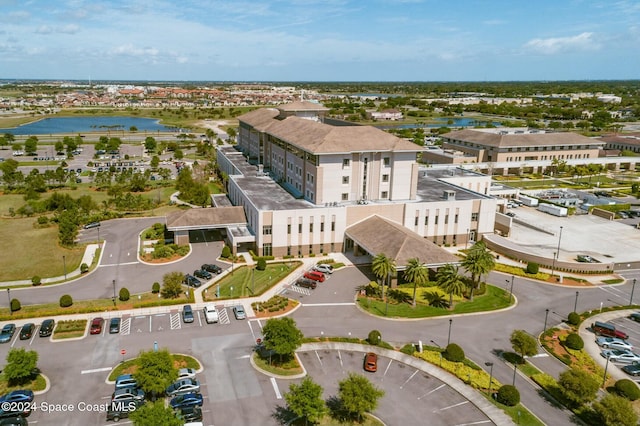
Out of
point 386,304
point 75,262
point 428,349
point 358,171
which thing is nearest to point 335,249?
point 358,171

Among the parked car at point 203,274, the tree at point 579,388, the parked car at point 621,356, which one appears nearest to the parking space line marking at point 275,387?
the tree at point 579,388

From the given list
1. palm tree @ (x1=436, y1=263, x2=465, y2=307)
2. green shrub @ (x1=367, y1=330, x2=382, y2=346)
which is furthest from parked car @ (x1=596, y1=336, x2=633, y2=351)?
green shrub @ (x1=367, y1=330, x2=382, y2=346)

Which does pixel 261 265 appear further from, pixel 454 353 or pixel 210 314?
pixel 454 353

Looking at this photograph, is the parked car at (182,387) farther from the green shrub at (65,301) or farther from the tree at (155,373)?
the green shrub at (65,301)

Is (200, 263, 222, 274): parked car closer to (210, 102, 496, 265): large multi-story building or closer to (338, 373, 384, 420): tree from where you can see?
(210, 102, 496, 265): large multi-story building

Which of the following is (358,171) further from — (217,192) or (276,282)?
(217,192)

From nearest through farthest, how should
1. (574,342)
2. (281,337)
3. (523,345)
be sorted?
(281,337) < (523,345) < (574,342)

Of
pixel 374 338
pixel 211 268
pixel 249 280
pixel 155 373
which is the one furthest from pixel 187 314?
pixel 374 338
